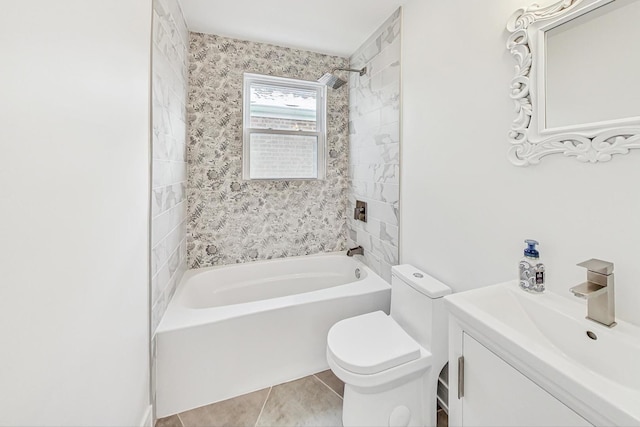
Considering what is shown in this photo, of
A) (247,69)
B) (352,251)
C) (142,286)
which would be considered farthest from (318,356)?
(247,69)

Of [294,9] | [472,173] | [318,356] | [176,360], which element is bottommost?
[318,356]

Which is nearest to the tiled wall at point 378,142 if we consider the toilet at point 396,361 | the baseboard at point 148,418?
the toilet at point 396,361

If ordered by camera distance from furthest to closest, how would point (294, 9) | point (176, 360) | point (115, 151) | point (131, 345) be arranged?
1. point (294, 9)
2. point (176, 360)
3. point (131, 345)
4. point (115, 151)

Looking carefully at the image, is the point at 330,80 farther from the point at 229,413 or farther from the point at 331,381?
the point at 229,413

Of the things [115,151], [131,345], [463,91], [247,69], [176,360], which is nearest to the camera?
[115,151]

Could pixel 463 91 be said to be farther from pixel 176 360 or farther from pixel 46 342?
pixel 176 360

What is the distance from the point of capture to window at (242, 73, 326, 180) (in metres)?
2.40

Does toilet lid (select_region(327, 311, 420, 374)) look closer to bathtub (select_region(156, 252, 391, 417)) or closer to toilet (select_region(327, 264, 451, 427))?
toilet (select_region(327, 264, 451, 427))

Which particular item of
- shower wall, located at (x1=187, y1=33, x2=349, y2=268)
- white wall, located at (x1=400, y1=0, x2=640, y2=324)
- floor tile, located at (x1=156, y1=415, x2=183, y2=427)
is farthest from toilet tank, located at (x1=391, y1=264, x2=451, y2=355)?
floor tile, located at (x1=156, y1=415, x2=183, y2=427)

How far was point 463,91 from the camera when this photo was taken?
1.35 metres

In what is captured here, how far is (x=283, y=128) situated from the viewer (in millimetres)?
2510

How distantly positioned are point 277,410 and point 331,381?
0.39m

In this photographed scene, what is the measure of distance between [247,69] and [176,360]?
7.73ft

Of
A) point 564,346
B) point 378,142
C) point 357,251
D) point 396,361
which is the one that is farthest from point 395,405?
point 378,142
